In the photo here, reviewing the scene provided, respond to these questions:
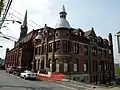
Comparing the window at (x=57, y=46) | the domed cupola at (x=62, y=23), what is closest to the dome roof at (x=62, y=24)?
the domed cupola at (x=62, y=23)

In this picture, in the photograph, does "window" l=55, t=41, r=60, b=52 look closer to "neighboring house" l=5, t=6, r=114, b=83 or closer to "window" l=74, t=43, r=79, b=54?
"neighboring house" l=5, t=6, r=114, b=83

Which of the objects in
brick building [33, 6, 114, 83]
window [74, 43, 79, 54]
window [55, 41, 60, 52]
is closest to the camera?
brick building [33, 6, 114, 83]

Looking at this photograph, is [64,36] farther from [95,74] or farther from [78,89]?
[78,89]

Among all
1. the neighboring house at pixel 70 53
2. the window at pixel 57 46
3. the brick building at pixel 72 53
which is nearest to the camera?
the brick building at pixel 72 53

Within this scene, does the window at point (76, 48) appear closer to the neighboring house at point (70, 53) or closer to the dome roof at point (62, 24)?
the neighboring house at point (70, 53)

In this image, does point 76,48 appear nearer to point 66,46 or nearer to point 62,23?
point 66,46

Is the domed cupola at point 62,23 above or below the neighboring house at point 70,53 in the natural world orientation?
above

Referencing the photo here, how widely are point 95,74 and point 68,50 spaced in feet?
39.4

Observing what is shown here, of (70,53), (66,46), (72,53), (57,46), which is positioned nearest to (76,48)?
(72,53)

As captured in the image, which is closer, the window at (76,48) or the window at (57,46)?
the window at (57,46)

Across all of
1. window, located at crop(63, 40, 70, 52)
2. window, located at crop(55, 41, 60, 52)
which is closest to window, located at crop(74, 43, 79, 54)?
window, located at crop(63, 40, 70, 52)

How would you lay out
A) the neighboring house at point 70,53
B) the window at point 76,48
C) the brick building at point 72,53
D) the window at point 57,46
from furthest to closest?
the window at point 76,48 → the window at point 57,46 → the neighboring house at point 70,53 → the brick building at point 72,53

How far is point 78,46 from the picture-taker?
39.9 meters

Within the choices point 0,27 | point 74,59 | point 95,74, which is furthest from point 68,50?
point 0,27
